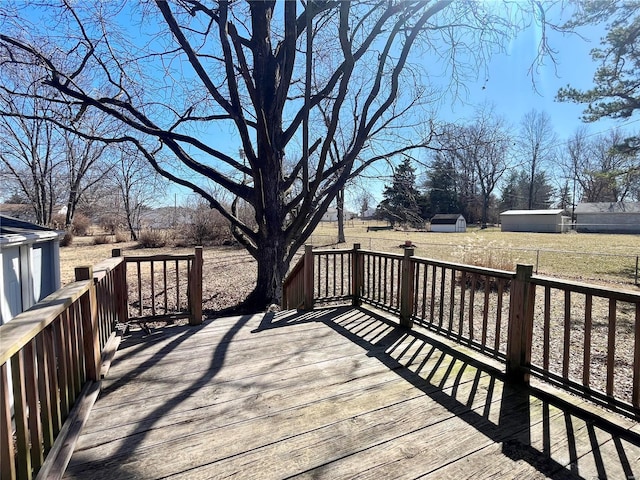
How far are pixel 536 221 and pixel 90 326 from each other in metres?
37.6

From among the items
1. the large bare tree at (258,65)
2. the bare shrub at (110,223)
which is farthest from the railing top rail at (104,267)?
the bare shrub at (110,223)

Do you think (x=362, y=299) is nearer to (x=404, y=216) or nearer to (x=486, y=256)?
(x=404, y=216)

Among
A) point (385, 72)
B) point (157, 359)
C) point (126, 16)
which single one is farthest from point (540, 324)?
point (126, 16)

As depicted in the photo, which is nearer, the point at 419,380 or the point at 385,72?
the point at 419,380

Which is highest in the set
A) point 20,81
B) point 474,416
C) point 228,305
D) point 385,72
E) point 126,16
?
point 126,16

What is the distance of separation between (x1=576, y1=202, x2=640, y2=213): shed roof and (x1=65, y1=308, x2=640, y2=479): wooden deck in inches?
1502

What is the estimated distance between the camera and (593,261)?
10914mm

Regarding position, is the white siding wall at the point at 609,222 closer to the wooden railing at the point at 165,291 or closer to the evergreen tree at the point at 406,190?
the evergreen tree at the point at 406,190

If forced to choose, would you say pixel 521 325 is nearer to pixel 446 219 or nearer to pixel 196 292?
pixel 196 292

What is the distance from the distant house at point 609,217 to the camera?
28.9 m

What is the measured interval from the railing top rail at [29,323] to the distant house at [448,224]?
1388 inches

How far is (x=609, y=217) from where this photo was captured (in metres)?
30.5

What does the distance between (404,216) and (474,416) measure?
6.26m

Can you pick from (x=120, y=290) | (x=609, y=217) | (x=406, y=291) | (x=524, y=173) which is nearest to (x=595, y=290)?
(x=406, y=291)
